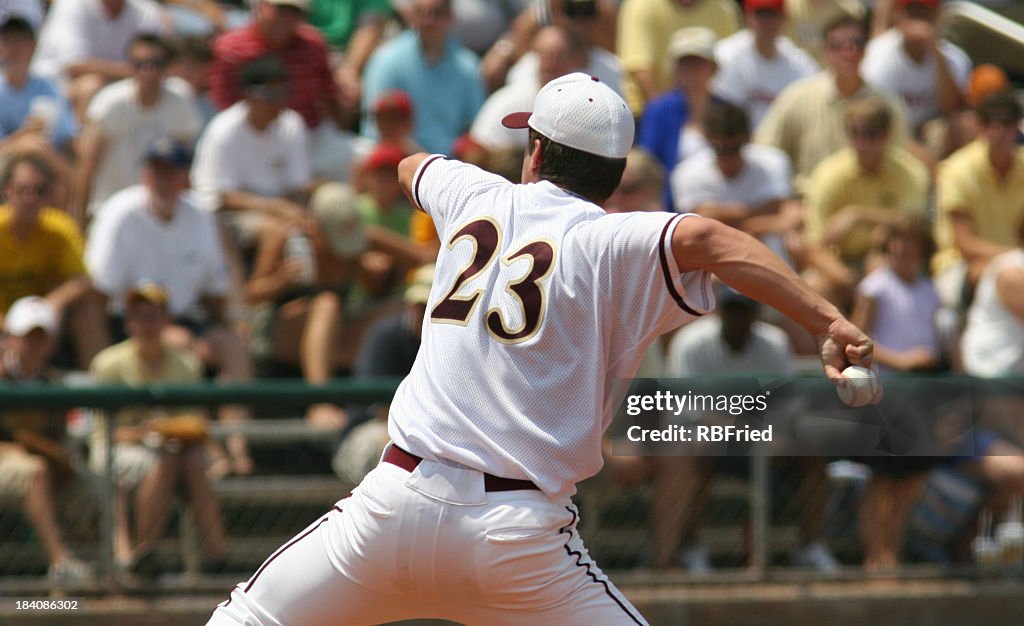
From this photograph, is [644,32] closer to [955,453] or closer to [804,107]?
[804,107]

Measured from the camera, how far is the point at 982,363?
7.39m

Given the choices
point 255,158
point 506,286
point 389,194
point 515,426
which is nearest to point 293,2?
point 255,158

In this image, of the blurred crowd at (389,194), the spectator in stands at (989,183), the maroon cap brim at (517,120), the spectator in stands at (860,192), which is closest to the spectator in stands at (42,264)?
the blurred crowd at (389,194)

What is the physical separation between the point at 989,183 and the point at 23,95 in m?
5.40

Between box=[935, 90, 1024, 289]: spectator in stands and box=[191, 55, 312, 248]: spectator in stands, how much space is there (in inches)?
139

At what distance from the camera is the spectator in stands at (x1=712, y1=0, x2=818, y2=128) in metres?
9.09

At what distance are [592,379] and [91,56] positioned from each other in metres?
6.63

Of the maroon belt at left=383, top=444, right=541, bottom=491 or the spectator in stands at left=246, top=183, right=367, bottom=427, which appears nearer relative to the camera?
the maroon belt at left=383, top=444, right=541, bottom=491

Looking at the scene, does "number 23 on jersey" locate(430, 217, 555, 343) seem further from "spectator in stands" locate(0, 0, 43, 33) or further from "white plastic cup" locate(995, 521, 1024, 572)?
"spectator in stands" locate(0, 0, 43, 33)

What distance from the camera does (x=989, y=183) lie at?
8312mm

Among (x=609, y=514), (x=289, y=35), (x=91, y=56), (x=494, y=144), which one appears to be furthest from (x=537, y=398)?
(x=91, y=56)

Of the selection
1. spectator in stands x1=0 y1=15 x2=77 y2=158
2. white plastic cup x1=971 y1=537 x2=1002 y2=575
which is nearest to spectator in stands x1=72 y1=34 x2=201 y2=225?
spectator in stands x1=0 y1=15 x2=77 y2=158

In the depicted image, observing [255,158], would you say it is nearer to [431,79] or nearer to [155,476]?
[431,79]

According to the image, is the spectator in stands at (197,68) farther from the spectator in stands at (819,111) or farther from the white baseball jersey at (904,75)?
the white baseball jersey at (904,75)
